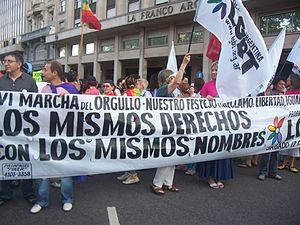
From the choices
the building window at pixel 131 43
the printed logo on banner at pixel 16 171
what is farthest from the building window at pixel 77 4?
the printed logo on banner at pixel 16 171

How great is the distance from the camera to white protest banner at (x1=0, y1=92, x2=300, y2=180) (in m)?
3.59

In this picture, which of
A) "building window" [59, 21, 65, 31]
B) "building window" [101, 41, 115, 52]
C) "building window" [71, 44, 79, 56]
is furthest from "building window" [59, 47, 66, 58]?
"building window" [101, 41, 115, 52]

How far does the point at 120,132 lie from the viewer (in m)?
3.97

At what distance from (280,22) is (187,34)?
680 centimetres

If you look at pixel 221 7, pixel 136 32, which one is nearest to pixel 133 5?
pixel 136 32

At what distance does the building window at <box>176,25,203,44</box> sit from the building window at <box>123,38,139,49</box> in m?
4.74

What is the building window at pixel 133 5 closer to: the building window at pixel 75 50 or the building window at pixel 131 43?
the building window at pixel 131 43

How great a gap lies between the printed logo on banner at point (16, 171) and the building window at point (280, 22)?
50.0 ft

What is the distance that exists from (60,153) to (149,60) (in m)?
22.5

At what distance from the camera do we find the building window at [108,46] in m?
28.7

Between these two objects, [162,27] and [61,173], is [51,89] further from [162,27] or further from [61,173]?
[162,27]

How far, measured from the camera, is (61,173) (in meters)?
3.71

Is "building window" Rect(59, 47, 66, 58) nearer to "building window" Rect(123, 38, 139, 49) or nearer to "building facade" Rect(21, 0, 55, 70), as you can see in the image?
"building facade" Rect(21, 0, 55, 70)

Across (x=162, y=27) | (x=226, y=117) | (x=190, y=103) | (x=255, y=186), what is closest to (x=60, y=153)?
(x=190, y=103)
